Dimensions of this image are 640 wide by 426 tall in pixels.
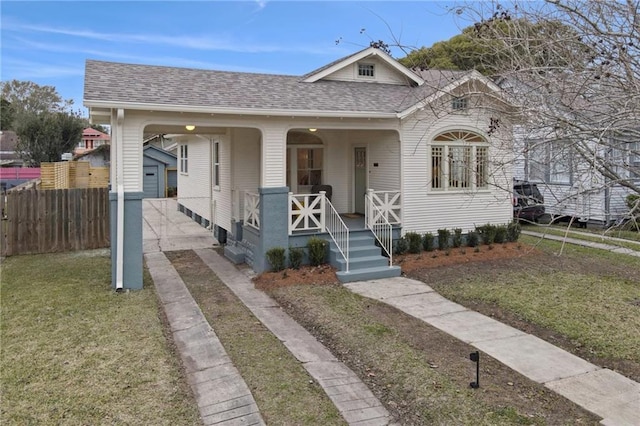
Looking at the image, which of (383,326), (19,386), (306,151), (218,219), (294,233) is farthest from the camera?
(218,219)

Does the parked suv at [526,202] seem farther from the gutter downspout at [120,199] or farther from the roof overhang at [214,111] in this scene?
the gutter downspout at [120,199]

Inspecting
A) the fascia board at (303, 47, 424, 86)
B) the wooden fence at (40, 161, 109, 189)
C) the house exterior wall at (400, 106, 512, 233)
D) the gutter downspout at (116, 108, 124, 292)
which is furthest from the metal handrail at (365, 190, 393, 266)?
the wooden fence at (40, 161, 109, 189)

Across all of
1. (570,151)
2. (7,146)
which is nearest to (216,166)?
(570,151)

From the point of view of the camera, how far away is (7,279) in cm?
942

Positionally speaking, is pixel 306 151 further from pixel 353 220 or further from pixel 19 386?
pixel 19 386

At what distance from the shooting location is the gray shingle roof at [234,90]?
9.22 meters

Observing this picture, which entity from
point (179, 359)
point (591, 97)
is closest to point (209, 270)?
point (179, 359)

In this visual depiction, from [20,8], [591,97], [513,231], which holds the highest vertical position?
[20,8]

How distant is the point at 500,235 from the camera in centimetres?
1242

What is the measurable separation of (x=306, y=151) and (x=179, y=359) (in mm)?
8406

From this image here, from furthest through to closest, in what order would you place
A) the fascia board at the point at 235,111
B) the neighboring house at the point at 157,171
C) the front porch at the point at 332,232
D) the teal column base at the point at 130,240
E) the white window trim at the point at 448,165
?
the neighboring house at the point at 157,171 < the white window trim at the point at 448,165 < the front porch at the point at 332,232 < the teal column base at the point at 130,240 < the fascia board at the point at 235,111

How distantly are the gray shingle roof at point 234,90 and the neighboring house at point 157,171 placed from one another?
18.7 m

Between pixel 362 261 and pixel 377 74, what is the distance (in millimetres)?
6090

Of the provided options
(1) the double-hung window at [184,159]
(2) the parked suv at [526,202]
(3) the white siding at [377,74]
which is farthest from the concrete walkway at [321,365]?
(1) the double-hung window at [184,159]
